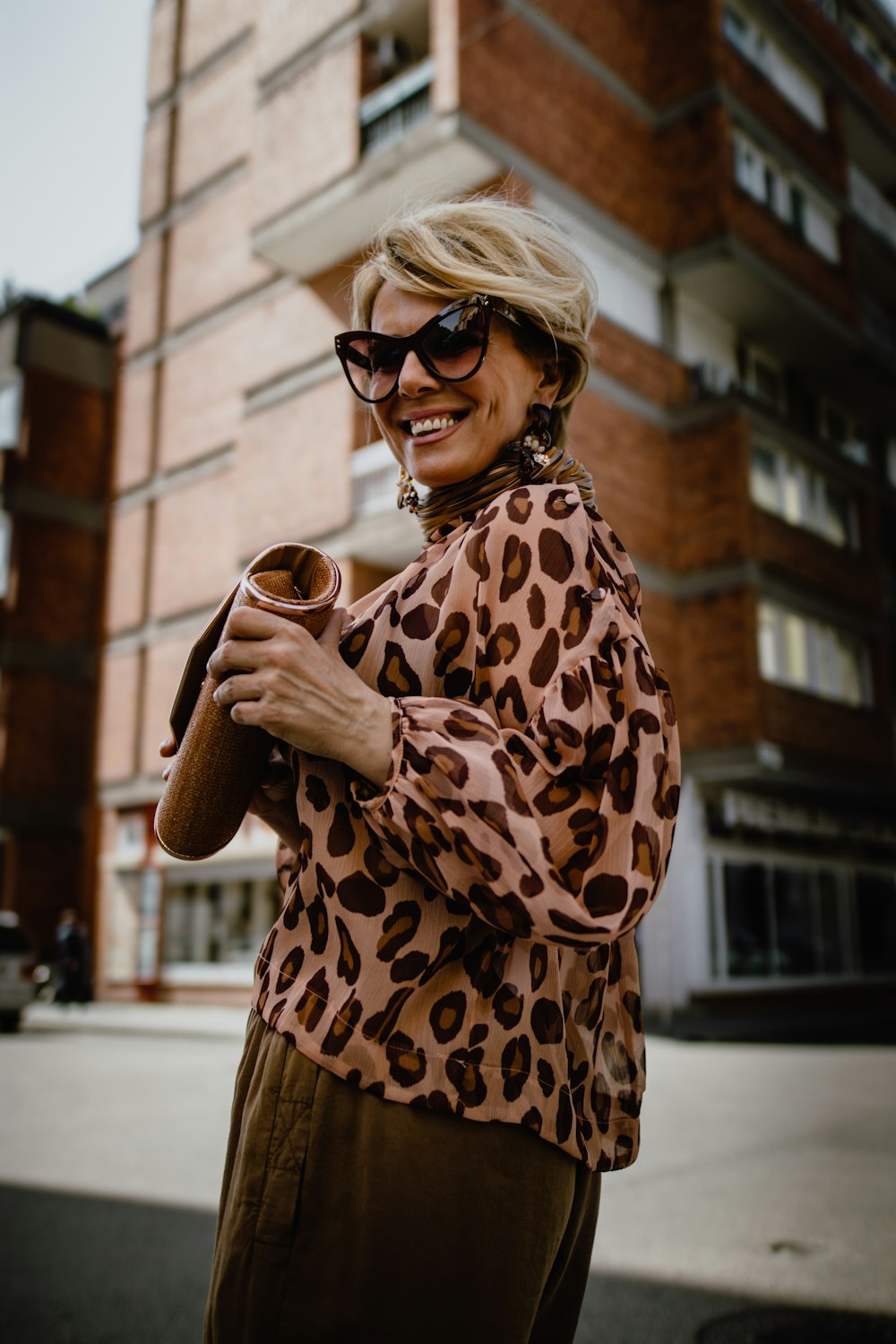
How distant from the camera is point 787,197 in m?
21.6

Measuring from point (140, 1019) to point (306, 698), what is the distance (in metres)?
17.8

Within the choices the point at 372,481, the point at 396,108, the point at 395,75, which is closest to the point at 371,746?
the point at 372,481

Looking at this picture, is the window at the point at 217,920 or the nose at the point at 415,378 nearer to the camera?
the nose at the point at 415,378

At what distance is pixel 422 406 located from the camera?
1447 millimetres

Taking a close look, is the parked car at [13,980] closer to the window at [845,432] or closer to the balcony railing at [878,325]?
the window at [845,432]

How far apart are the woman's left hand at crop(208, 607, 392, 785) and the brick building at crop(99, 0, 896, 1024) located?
49.6 ft

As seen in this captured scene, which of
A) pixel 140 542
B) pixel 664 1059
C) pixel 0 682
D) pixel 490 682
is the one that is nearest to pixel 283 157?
pixel 140 542

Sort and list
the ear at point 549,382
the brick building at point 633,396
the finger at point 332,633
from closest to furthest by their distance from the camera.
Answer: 1. the finger at point 332,633
2. the ear at point 549,382
3. the brick building at point 633,396

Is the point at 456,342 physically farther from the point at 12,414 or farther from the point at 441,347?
the point at 12,414

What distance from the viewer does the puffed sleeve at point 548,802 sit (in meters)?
1.06

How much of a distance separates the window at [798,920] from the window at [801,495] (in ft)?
21.3

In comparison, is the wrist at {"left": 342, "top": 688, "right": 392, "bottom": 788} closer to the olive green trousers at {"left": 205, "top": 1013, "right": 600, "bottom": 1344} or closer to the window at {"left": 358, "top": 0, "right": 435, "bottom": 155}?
the olive green trousers at {"left": 205, "top": 1013, "right": 600, "bottom": 1344}

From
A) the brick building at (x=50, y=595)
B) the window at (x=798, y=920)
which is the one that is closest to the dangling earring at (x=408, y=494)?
the window at (x=798, y=920)

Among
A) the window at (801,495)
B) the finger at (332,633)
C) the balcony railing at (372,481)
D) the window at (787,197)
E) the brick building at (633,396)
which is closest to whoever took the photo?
the finger at (332,633)
